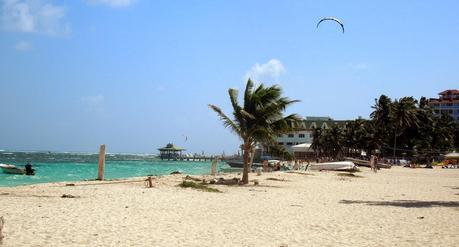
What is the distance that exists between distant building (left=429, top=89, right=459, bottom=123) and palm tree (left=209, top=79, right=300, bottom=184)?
13420cm

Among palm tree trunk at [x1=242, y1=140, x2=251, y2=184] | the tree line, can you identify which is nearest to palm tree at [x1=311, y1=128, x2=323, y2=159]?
the tree line

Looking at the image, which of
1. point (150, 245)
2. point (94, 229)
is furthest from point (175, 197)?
point (150, 245)

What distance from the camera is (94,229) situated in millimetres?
8742

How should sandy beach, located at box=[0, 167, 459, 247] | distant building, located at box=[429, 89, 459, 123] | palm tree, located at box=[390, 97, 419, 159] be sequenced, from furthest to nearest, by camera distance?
1. distant building, located at box=[429, 89, 459, 123]
2. palm tree, located at box=[390, 97, 419, 159]
3. sandy beach, located at box=[0, 167, 459, 247]

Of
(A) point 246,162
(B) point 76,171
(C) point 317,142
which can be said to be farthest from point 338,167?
(C) point 317,142

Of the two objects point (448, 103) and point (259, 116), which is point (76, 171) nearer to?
point (259, 116)

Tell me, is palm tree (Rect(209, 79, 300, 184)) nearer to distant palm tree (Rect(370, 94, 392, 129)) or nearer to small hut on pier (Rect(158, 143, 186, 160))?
distant palm tree (Rect(370, 94, 392, 129))

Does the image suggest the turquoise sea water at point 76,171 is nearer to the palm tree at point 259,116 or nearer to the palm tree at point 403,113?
the palm tree at point 259,116

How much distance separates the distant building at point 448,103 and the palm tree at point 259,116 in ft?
440

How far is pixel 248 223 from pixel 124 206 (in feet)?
12.4

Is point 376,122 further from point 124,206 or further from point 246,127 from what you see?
point 124,206

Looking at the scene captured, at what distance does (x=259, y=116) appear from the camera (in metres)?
23.4

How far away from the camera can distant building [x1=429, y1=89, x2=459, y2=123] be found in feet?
479

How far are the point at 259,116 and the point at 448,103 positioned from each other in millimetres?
141205
